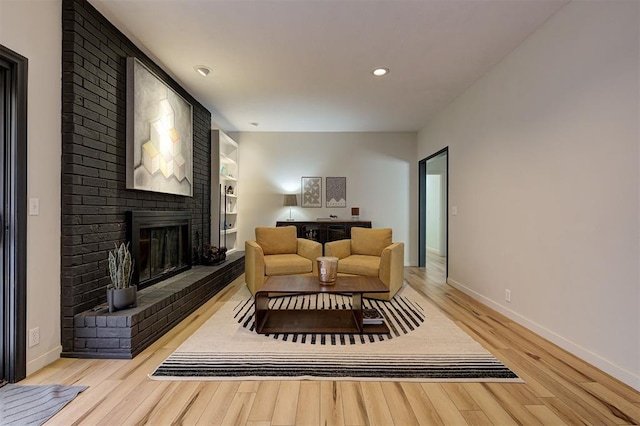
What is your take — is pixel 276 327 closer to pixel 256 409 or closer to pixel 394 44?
pixel 256 409

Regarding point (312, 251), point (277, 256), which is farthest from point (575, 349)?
point (277, 256)

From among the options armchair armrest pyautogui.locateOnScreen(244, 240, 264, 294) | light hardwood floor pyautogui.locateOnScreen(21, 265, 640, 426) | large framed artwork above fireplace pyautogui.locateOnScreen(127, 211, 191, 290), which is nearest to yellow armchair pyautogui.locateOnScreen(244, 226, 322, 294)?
armchair armrest pyautogui.locateOnScreen(244, 240, 264, 294)

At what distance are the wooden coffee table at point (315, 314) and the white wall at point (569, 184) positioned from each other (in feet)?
4.48

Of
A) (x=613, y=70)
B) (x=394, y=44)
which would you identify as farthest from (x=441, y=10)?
(x=613, y=70)

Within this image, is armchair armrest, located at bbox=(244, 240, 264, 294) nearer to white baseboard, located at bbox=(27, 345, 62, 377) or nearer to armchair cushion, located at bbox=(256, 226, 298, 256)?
armchair cushion, located at bbox=(256, 226, 298, 256)

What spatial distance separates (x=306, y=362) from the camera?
7.31 feet

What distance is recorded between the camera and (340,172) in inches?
251

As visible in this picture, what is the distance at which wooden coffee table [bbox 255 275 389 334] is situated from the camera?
2719 millimetres

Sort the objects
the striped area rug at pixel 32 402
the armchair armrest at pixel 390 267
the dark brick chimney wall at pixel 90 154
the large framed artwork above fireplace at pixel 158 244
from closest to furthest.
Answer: the striped area rug at pixel 32 402 → the dark brick chimney wall at pixel 90 154 → the large framed artwork above fireplace at pixel 158 244 → the armchair armrest at pixel 390 267

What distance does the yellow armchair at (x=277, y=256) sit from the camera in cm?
384

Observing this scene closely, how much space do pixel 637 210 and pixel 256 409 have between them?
8.24 ft

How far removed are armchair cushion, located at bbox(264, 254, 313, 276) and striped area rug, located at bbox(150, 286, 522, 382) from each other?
0.89m

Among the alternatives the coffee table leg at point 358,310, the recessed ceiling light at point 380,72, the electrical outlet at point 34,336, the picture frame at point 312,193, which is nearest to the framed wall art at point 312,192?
the picture frame at point 312,193

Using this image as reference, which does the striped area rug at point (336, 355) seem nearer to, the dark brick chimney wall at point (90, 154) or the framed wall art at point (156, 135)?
the dark brick chimney wall at point (90, 154)
